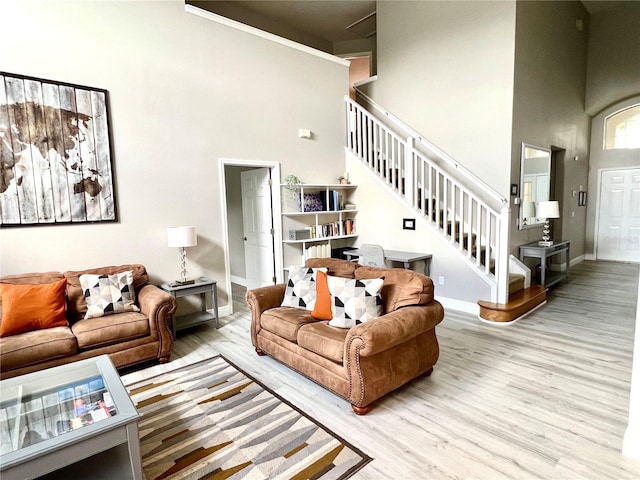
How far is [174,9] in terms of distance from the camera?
13.3 ft

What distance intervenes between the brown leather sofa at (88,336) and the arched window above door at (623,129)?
934 cm

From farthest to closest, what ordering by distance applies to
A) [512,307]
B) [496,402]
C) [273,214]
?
[273,214] < [512,307] < [496,402]

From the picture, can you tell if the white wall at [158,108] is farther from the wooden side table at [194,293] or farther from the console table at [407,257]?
the console table at [407,257]

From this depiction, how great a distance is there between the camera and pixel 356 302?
9.10 ft

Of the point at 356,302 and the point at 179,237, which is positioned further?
the point at 179,237

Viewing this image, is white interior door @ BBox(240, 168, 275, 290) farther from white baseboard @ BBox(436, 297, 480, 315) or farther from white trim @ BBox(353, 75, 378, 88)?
white trim @ BBox(353, 75, 378, 88)

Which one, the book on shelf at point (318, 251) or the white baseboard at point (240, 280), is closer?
the book on shelf at point (318, 251)

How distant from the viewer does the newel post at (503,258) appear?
417 centimetres

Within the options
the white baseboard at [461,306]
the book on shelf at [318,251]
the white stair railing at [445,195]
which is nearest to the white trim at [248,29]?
the white stair railing at [445,195]

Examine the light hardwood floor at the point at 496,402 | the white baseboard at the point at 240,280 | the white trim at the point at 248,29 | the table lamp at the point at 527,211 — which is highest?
the white trim at the point at 248,29

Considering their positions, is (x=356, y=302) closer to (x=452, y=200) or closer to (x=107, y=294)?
(x=107, y=294)

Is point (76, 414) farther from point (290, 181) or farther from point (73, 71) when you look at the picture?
point (290, 181)

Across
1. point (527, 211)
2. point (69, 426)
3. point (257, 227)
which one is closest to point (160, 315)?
point (69, 426)

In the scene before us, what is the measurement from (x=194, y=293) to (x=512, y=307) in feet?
12.2
